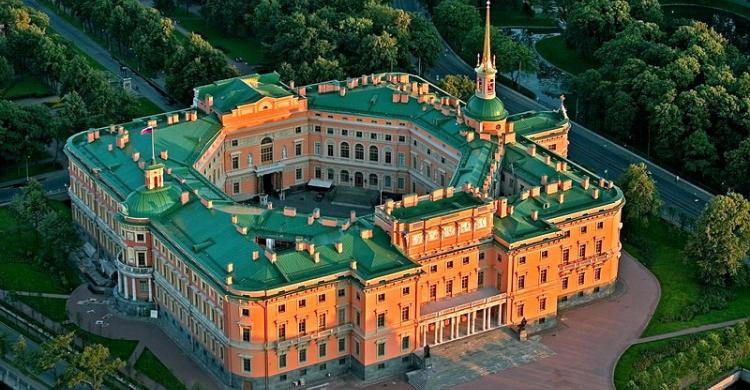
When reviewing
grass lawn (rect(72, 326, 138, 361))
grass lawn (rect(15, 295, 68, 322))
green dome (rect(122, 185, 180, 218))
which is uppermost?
green dome (rect(122, 185, 180, 218))

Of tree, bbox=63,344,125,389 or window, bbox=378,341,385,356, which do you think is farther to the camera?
window, bbox=378,341,385,356

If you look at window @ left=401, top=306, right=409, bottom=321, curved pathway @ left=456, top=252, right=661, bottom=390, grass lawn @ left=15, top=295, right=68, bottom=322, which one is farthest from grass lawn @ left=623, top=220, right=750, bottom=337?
grass lawn @ left=15, top=295, right=68, bottom=322

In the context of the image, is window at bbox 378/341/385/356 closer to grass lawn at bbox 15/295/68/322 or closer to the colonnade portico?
the colonnade portico

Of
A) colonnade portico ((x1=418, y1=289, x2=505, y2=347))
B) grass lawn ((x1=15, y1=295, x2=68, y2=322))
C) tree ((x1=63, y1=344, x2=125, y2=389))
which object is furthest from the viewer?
grass lawn ((x1=15, y1=295, x2=68, y2=322))

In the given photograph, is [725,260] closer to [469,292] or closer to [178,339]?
[469,292]

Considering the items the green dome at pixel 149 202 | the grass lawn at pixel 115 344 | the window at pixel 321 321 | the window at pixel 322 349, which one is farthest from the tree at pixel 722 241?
the grass lawn at pixel 115 344

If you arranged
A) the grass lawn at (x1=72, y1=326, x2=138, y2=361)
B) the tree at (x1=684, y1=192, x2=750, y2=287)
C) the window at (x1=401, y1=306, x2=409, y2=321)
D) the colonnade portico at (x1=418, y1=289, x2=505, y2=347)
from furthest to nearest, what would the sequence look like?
the tree at (x1=684, y1=192, x2=750, y2=287) < the grass lawn at (x1=72, y1=326, x2=138, y2=361) < the colonnade portico at (x1=418, y1=289, x2=505, y2=347) < the window at (x1=401, y1=306, x2=409, y2=321)
